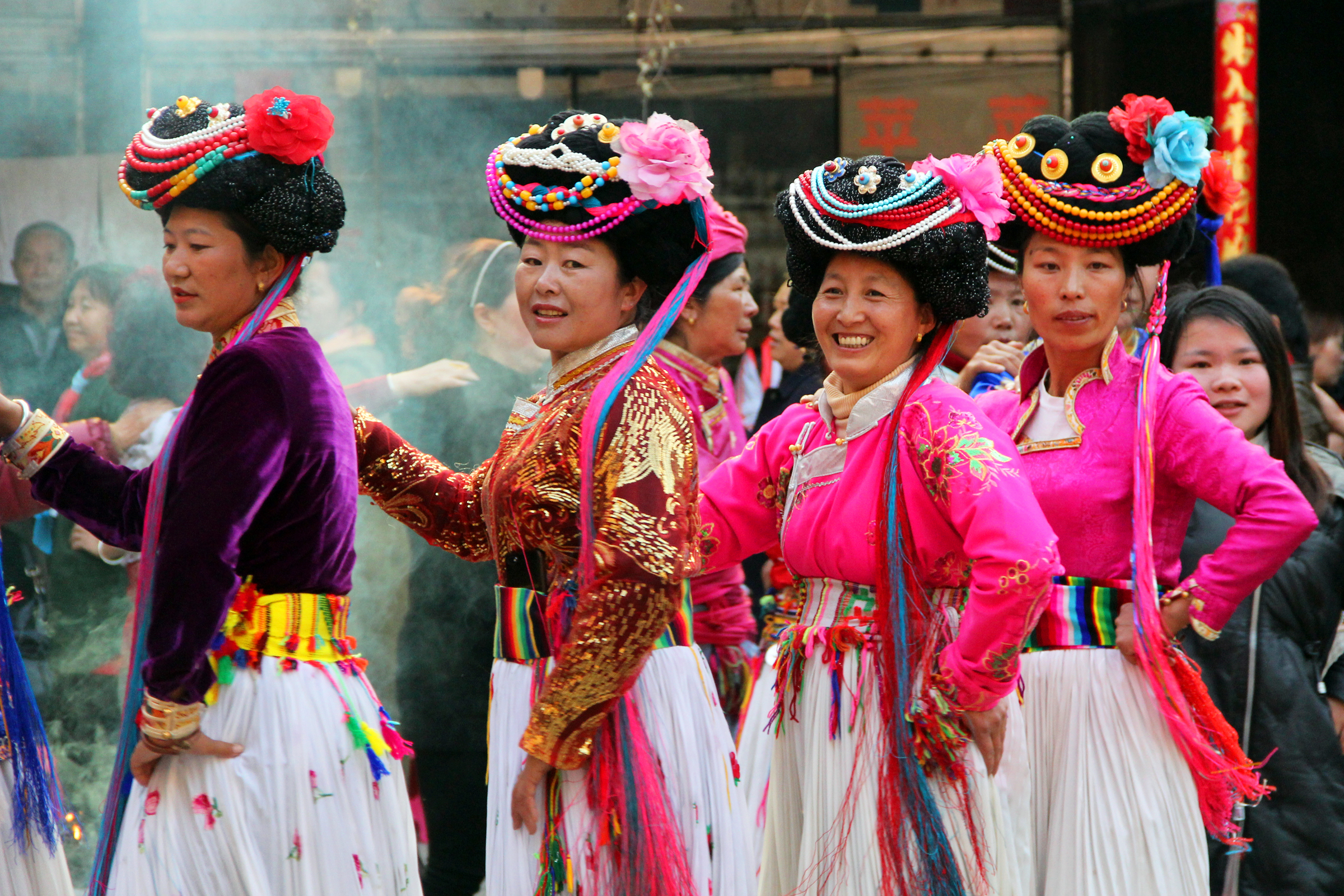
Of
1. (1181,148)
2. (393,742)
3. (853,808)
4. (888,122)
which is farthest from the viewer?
(888,122)

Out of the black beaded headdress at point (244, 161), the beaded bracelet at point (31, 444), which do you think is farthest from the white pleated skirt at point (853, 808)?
the beaded bracelet at point (31, 444)

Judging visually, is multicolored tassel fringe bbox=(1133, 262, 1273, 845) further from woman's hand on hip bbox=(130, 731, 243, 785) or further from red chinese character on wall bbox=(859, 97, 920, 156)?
red chinese character on wall bbox=(859, 97, 920, 156)

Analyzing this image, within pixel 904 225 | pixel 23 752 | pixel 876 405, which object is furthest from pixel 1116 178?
pixel 23 752

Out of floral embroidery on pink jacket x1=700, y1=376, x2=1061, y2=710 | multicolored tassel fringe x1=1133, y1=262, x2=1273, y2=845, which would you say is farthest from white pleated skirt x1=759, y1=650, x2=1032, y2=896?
multicolored tassel fringe x1=1133, y1=262, x2=1273, y2=845

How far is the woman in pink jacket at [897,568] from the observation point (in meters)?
2.56

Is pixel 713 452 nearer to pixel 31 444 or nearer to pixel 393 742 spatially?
pixel 393 742

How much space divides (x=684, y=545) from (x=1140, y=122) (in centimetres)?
145

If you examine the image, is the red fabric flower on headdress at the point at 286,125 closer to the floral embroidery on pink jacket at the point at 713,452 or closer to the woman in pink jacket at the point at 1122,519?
the woman in pink jacket at the point at 1122,519

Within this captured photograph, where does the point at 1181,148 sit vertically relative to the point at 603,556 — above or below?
above

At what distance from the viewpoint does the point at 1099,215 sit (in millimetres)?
3125

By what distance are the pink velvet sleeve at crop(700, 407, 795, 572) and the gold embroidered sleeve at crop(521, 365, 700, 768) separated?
0.41 m

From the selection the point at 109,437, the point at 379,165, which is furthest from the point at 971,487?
the point at 379,165

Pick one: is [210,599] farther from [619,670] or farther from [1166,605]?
[1166,605]

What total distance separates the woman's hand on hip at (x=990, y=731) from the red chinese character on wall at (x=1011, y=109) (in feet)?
20.3
